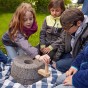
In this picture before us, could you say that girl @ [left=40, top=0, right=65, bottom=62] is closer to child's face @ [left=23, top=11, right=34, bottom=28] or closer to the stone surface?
child's face @ [left=23, top=11, right=34, bottom=28]

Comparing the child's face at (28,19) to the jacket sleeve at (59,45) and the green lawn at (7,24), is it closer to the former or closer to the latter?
the jacket sleeve at (59,45)

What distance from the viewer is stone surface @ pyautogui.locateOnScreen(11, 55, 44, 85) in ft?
11.0

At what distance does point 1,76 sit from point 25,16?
0.77m

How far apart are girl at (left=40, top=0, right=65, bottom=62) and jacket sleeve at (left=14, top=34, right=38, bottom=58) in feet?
1.27

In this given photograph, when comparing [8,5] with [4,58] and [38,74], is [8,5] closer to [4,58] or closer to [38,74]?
[4,58]

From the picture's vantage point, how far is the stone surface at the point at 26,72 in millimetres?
3340

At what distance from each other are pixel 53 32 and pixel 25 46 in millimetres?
565

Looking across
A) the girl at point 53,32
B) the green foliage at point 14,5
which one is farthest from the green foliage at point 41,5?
the girl at point 53,32

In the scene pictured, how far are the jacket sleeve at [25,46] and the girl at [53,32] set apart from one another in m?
0.39

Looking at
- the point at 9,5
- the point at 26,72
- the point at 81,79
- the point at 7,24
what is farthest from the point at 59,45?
the point at 9,5

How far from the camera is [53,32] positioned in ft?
13.2

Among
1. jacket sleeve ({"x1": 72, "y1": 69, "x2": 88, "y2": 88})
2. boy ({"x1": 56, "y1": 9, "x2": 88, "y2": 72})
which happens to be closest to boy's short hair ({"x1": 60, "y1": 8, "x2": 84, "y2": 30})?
boy ({"x1": 56, "y1": 9, "x2": 88, "y2": 72})

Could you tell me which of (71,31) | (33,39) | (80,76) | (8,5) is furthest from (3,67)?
(8,5)

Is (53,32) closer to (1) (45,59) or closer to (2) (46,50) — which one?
(2) (46,50)
